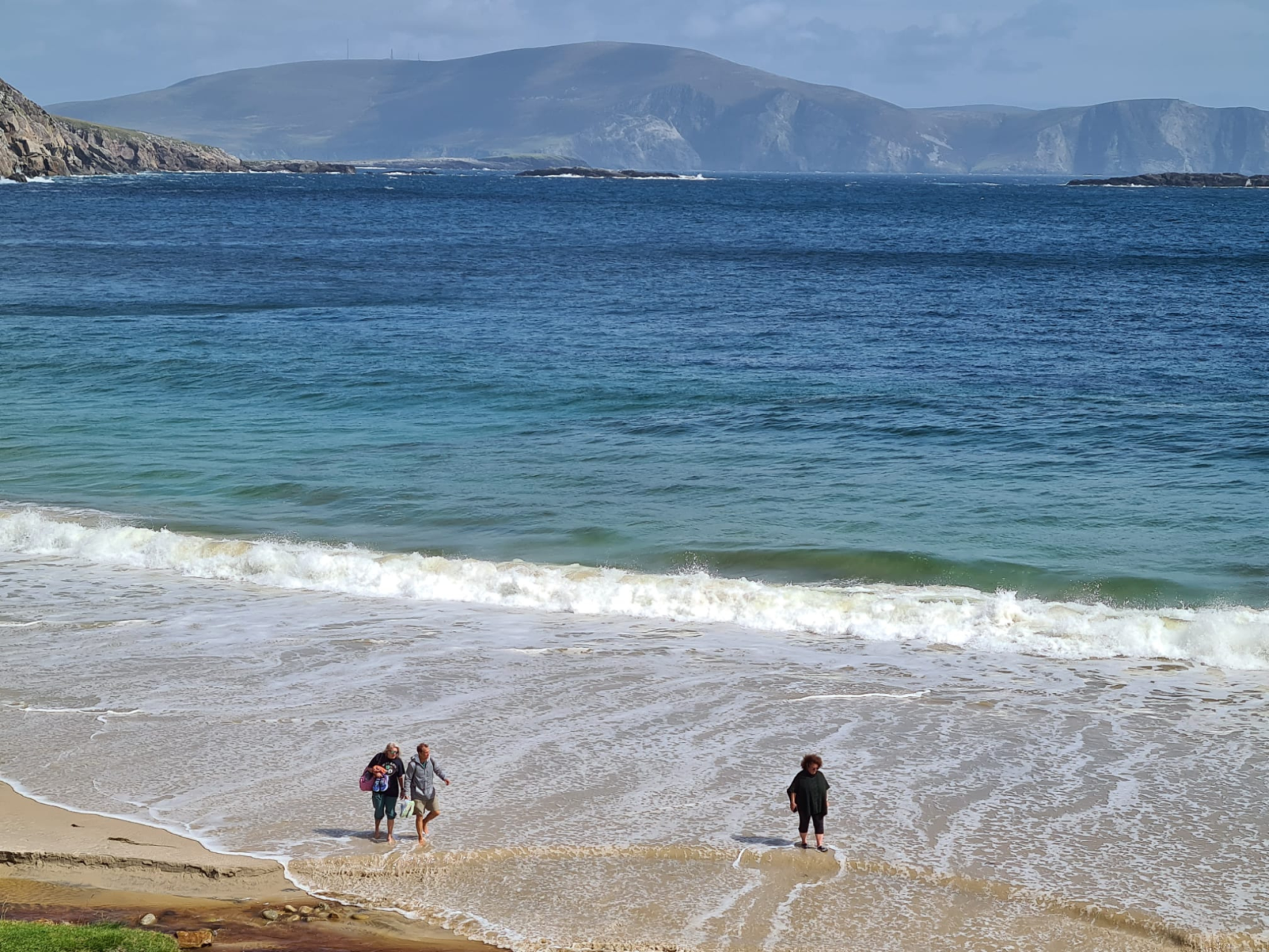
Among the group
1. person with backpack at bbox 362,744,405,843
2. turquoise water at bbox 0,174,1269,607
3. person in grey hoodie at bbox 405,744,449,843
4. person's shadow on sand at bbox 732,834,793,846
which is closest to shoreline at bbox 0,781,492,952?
person with backpack at bbox 362,744,405,843

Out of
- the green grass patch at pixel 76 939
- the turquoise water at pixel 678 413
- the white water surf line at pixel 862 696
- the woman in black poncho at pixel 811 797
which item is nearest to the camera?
the green grass patch at pixel 76 939

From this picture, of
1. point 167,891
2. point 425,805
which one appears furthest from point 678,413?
point 167,891

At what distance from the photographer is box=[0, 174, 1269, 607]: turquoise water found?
22.3m

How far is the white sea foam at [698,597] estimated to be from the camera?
17.9 metres

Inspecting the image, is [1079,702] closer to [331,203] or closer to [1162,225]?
[1162,225]

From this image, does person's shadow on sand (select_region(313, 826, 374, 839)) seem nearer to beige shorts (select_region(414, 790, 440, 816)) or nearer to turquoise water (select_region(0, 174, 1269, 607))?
beige shorts (select_region(414, 790, 440, 816))

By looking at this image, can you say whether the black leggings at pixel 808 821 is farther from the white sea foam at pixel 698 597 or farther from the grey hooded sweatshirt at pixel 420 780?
the white sea foam at pixel 698 597

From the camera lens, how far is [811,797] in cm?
1152

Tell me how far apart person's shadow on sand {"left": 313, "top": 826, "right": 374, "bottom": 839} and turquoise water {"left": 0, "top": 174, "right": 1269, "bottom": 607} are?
10054mm

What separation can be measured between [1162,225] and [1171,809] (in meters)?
108

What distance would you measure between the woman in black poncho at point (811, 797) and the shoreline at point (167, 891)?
3.16 meters

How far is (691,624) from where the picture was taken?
63.0ft

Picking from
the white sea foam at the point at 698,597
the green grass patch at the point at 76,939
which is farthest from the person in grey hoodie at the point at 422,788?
the white sea foam at the point at 698,597

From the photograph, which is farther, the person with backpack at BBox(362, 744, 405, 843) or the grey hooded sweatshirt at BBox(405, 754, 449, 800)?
the grey hooded sweatshirt at BBox(405, 754, 449, 800)
